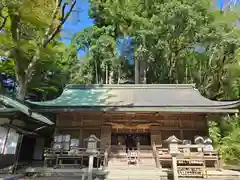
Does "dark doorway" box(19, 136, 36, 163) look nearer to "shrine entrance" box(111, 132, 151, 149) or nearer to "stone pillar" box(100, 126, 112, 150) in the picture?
"stone pillar" box(100, 126, 112, 150)

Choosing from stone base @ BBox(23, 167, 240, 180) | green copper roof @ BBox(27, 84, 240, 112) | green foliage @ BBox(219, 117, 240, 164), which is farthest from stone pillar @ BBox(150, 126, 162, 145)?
green foliage @ BBox(219, 117, 240, 164)

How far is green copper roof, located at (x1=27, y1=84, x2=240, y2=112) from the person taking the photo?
9.53 meters

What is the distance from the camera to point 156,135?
10.3 meters

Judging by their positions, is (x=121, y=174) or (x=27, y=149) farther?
(x=27, y=149)

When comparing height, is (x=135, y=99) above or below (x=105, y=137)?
above

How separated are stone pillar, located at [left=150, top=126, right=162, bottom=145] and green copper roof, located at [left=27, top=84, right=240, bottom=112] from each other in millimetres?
1241

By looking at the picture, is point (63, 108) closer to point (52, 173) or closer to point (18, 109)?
point (18, 109)

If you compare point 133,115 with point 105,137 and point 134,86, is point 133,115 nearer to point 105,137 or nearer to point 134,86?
point 105,137

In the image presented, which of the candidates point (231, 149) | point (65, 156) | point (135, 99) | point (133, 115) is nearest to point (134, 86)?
point (135, 99)

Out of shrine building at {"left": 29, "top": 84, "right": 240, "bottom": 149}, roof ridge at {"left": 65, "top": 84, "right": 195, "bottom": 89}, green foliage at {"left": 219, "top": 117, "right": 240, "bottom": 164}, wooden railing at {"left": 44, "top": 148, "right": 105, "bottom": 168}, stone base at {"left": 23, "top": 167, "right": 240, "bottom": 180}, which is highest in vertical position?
roof ridge at {"left": 65, "top": 84, "right": 195, "bottom": 89}

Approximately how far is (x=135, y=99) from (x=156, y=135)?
2097 millimetres

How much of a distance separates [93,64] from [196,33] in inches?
394

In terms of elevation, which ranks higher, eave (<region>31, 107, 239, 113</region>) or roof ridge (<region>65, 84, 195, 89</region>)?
roof ridge (<region>65, 84, 195, 89</region>)

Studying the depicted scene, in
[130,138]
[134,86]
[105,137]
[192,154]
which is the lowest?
[192,154]
